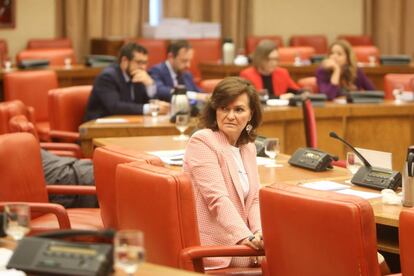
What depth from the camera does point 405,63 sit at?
11.2m

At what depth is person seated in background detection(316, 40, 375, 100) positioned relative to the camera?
8695mm

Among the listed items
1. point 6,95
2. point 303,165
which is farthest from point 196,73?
point 303,165

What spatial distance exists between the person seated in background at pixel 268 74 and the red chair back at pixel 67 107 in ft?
5.06

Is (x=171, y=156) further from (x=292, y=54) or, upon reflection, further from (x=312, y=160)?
(x=292, y=54)

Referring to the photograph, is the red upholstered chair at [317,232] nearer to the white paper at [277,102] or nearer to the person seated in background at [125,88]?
the person seated in background at [125,88]

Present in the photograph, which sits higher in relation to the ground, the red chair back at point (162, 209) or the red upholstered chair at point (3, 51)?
the red upholstered chair at point (3, 51)

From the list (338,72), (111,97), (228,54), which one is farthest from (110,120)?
(228,54)

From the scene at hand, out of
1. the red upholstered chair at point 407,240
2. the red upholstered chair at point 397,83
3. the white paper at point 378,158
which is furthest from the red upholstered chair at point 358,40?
the red upholstered chair at point 407,240

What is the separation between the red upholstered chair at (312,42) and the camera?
551 inches

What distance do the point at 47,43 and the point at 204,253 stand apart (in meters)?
9.02

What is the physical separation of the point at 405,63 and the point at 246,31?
329cm

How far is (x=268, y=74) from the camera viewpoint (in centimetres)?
865

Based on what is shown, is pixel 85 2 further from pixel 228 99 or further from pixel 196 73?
pixel 228 99

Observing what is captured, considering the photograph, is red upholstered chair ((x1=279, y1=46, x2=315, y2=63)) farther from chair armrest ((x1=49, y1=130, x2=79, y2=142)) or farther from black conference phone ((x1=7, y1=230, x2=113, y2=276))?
black conference phone ((x1=7, y1=230, x2=113, y2=276))
